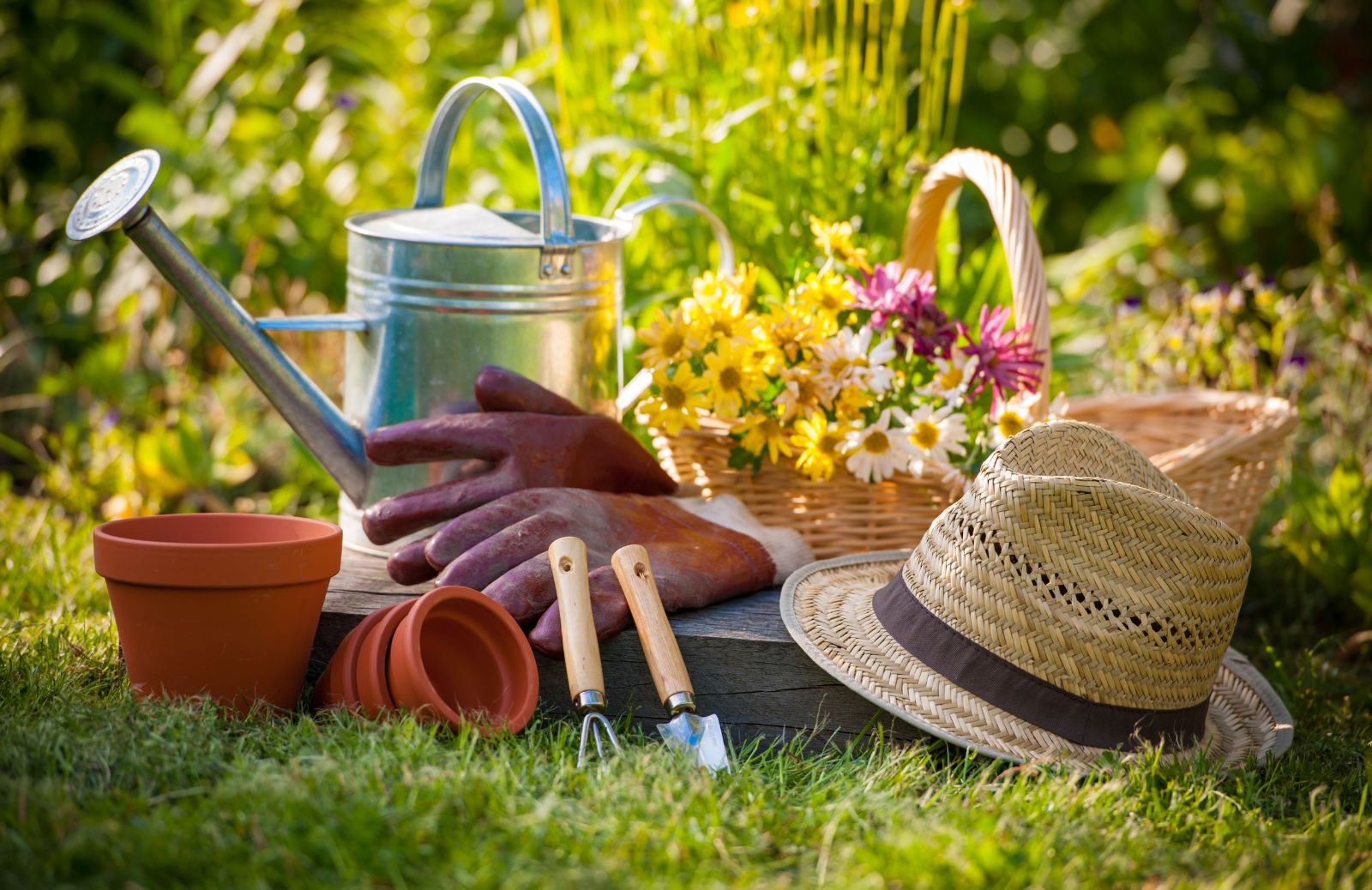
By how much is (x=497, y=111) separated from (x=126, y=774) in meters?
2.75

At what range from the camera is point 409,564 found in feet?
6.32

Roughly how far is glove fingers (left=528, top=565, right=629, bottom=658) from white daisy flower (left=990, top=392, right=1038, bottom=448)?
70 cm

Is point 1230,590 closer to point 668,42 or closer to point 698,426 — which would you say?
point 698,426

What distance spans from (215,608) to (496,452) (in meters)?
0.55

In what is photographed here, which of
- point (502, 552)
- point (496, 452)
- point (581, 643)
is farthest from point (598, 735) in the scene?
point (496, 452)

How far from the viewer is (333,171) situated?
162 inches

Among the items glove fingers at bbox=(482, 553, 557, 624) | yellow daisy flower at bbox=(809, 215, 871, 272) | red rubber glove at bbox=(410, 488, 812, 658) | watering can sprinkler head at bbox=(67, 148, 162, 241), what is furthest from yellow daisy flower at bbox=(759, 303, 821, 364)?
watering can sprinkler head at bbox=(67, 148, 162, 241)

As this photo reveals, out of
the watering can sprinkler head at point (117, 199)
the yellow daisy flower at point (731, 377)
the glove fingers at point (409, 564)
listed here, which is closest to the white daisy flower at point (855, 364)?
the yellow daisy flower at point (731, 377)

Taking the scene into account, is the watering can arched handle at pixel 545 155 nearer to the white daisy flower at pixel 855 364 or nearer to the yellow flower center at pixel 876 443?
the white daisy flower at pixel 855 364

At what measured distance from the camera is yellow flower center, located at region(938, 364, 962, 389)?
84.0 inches

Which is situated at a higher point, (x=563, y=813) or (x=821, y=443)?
(x=821, y=443)

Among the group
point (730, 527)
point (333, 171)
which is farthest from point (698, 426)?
point (333, 171)

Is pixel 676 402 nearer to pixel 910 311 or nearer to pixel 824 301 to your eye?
pixel 824 301

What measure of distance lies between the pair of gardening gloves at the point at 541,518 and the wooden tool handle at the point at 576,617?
0.08 meters
